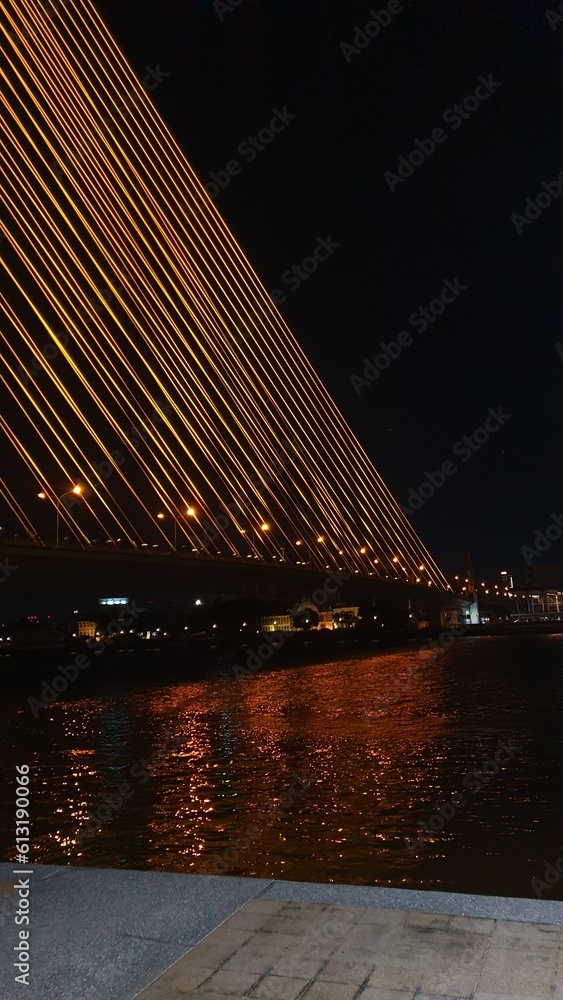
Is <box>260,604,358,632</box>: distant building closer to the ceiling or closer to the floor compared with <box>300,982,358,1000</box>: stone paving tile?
closer to the floor

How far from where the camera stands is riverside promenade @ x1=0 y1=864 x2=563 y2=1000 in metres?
3.07

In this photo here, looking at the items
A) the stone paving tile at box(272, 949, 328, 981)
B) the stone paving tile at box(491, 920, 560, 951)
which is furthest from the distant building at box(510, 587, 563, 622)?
the stone paving tile at box(272, 949, 328, 981)

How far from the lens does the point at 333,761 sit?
36.9ft

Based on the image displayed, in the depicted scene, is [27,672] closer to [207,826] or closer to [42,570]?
[42,570]

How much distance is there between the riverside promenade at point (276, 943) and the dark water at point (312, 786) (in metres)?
2.22

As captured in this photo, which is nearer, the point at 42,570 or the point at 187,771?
the point at 187,771

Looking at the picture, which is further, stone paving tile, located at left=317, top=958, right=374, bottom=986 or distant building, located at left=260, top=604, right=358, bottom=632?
distant building, located at left=260, top=604, right=358, bottom=632

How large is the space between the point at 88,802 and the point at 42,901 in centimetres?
546

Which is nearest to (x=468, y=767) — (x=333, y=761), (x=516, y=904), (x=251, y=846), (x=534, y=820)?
(x=333, y=761)

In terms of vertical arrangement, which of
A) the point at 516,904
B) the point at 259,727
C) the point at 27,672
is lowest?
the point at 27,672

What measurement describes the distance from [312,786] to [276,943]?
20.7 ft

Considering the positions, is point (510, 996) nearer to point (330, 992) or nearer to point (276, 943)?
point (330, 992)

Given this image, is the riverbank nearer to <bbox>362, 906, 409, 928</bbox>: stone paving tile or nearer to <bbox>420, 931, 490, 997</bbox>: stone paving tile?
<bbox>362, 906, 409, 928</bbox>: stone paving tile

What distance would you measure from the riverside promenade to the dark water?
2215mm
